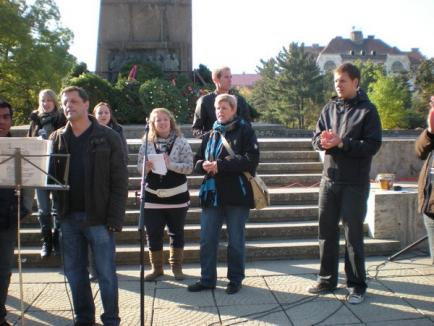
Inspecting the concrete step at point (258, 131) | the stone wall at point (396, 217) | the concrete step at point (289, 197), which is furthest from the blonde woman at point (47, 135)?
the concrete step at point (258, 131)

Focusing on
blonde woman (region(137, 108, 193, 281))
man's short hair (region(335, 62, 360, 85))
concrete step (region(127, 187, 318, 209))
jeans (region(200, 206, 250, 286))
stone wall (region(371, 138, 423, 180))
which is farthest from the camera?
stone wall (region(371, 138, 423, 180))

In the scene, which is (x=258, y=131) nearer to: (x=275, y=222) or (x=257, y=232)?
(x=275, y=222)

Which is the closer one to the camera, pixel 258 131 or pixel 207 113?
pixel 207 113

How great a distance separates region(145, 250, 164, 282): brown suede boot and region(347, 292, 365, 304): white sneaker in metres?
2.03

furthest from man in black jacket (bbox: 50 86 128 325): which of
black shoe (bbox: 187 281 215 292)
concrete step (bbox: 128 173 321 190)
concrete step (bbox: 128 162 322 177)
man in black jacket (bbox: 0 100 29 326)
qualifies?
concrete step (bbox: 128 162 322 177)

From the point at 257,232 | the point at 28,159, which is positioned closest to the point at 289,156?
the point at 257,232

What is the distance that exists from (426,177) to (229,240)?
1.98m

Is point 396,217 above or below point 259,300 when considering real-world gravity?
above

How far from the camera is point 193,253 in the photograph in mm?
6098

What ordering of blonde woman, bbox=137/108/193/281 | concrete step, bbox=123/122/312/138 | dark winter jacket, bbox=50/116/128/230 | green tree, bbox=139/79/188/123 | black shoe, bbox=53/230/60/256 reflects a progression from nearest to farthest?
dark winter jacket, bbox=50/116/128/230
blonde woman, bbox=137/108/193/281
black shoe, bbox=53/230/60/256
concrete step, bbox=123/122/312/138
green tree, bbox=139/79/188/123

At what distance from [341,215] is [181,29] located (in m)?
10.8

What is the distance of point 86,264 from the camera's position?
4.15m

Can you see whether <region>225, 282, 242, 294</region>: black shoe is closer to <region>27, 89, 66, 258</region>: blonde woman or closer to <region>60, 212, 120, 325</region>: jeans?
<region>60, 212, 120, 325</region>: jeans

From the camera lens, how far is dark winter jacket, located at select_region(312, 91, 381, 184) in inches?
180
